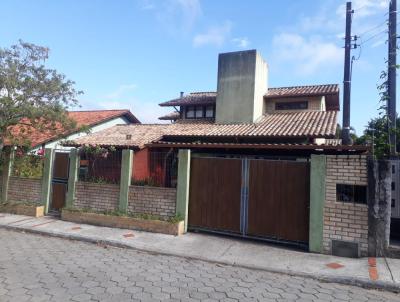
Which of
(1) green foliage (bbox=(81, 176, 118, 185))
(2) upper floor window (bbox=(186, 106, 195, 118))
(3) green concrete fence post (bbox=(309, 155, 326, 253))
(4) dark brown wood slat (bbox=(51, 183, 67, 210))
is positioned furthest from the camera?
(2) upper floor window (bbox=(186, 106, 195, 118))

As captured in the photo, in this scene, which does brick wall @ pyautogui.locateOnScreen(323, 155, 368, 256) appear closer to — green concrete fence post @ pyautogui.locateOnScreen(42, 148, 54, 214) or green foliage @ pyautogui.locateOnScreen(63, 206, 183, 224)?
green foliage @ pyautogui.locateOnScreen(63, 206, 183, 224)

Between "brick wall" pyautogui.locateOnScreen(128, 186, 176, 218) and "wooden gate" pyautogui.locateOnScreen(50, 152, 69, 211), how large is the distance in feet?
8.56

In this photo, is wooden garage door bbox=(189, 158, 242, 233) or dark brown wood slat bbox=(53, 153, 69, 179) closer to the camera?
wooden garage door bbox=(189, 158, 242, 233)

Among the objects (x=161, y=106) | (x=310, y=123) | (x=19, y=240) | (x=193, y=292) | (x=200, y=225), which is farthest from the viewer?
(x=161, y=106)

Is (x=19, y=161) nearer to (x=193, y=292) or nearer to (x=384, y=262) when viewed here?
(x=193, y=292)

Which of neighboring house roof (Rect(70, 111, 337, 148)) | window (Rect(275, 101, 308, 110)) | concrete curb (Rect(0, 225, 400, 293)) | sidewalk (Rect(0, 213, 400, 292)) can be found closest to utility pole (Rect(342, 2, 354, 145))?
neighboring house roof (Rect(70, 111, 337, 148))

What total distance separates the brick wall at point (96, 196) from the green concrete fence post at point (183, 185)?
2014 mm

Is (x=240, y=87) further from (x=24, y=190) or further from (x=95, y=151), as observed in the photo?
(x=24, y=190)

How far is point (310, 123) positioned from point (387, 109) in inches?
182

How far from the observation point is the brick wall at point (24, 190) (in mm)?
10664

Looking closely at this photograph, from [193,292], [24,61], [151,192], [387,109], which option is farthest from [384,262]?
[24,61]

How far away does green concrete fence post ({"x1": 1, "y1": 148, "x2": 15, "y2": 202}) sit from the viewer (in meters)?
11.1

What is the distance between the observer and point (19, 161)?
1108 cm

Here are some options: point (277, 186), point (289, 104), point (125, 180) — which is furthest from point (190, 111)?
point (277, 186)
